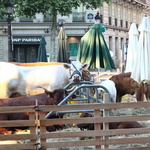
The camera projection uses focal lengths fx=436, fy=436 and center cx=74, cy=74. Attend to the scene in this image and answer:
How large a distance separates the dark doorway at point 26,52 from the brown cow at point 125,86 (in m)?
26.5

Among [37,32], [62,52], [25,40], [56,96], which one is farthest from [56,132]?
[37,32]

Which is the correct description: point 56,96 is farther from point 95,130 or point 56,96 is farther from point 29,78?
point 95,130

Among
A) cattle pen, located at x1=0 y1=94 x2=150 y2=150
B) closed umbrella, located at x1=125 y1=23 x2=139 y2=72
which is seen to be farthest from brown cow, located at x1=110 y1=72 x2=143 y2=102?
cattle pen, located at x1=0 y1=94 x2=150 y2=150

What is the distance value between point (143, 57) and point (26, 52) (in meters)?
26.7

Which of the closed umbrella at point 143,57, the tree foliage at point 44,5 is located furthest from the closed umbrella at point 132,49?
the tree foliage at point 44,5

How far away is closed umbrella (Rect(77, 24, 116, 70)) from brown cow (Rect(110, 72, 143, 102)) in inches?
104

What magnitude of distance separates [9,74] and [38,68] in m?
0.73

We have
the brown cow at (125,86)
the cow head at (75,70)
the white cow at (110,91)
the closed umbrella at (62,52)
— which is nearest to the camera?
the cow head at (75,70)

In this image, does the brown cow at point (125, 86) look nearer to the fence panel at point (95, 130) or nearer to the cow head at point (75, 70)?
the cow head at point (75, 70)

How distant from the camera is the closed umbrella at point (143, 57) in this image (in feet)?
43.8

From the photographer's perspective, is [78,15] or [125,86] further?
[78,15]

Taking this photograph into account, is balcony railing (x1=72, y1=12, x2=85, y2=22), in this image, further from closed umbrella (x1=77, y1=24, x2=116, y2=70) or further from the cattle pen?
the cattle pen

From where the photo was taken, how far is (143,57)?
13.6m

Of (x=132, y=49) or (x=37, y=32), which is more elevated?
(x=37, y=32)
